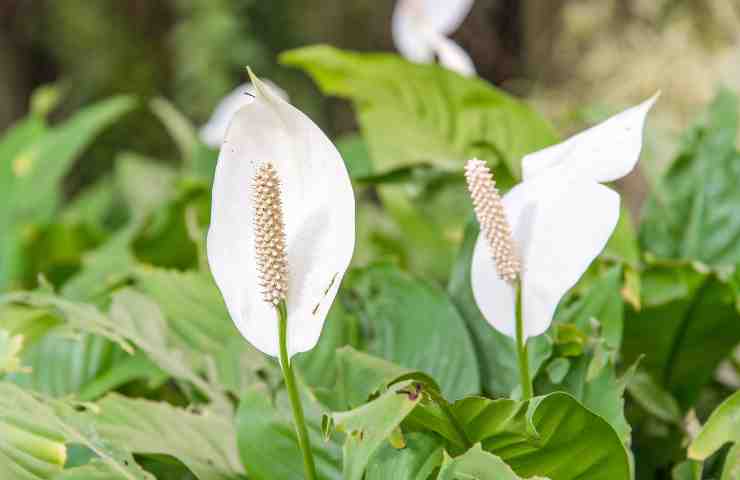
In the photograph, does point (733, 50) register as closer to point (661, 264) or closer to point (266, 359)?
point (661, 264)

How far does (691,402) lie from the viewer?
0.49 metres

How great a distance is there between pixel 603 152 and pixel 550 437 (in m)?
0.11

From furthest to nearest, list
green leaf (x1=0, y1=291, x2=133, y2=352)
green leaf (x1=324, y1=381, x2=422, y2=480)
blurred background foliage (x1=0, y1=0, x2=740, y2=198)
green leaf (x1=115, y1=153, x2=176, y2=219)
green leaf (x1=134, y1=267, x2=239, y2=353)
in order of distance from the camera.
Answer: blurred background foliage (x1=0, y1=0, x2=740, y2=198)
green leaf (x1=115, y1=153, x2=176, y2=219)
green leaf (x1=134, y1=267, x2=239, y2=353)
green leaf (x1=0, y1=291, x2=133, y2=352)
green leaf (x1=324, y1=381, x2=422, y2=480)

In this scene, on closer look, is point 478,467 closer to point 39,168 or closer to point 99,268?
point 99,268

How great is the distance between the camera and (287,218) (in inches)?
12.7

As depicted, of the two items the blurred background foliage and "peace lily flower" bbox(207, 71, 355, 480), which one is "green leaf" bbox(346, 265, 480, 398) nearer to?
"peace lily flower" bbox(207, 71, 355, 480)

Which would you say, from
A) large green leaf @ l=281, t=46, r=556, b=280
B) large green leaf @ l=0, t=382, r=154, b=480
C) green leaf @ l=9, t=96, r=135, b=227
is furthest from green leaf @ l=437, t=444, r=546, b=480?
green leaf @ l=9, t=96, r=135, b=227

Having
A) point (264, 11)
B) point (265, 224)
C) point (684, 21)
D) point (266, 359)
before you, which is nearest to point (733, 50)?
point (684, 21)

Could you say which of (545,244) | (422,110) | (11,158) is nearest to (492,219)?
(545,244)

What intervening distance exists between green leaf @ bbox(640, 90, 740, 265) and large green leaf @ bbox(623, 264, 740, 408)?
2.9 inches

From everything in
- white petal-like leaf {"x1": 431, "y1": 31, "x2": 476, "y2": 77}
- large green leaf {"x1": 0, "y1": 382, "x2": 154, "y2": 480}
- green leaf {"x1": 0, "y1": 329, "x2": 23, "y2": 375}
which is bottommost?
large green leaf {"x1": 0, "y1": 382, "x2": 154, "y2": 480}

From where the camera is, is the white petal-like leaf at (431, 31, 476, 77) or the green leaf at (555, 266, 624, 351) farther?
the white petal-like leaf at (431, 31, 476, 77)

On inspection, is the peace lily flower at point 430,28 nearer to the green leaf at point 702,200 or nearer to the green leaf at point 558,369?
the green leaf at point 702,200

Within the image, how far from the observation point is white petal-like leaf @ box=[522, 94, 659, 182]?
13.2 inches
